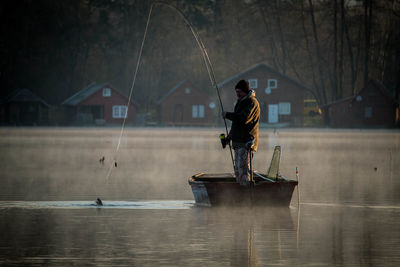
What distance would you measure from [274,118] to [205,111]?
865 cm

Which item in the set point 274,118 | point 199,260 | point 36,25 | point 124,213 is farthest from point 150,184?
point 36,25

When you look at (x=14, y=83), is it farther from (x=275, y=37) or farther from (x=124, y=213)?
(x=124, y=213)

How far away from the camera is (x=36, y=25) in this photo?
10294cm

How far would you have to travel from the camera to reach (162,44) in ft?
358

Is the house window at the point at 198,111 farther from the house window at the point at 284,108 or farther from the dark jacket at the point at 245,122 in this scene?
the dark jacket at the point at 245,122

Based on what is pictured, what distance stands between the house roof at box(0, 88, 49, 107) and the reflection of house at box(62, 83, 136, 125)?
3.10m

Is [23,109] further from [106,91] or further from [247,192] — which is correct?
[247,192]

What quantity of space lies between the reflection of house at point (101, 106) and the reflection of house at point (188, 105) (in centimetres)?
421

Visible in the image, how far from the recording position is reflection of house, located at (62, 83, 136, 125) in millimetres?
94625

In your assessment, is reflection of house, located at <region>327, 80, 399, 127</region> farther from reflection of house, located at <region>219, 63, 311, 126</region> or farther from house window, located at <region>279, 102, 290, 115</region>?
house window, located at <region>279, 102, 290, 115</region>

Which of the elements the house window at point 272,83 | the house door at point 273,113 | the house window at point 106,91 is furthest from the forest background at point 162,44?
the house window at point 106,91

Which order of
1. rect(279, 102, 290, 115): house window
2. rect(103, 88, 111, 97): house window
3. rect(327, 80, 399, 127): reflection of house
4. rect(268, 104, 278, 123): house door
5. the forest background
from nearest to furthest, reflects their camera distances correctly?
1. rect(327, 80, 399, 127): reflection of house
2. rect(268, 104, 278, 123): house door
3. rect(279, 102, 290, 115): house window
4. rect(103, 88, 111, 97): house window
5. the forest background

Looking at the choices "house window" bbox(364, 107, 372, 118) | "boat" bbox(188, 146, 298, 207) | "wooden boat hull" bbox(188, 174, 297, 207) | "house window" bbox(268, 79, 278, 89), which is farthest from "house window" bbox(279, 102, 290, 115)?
"wooden boat hull" bbox(188, 174, 297, 207)

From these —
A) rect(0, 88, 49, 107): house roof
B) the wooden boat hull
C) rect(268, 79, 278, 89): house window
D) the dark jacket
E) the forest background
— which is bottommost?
the wooden boat hull
